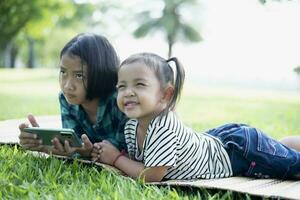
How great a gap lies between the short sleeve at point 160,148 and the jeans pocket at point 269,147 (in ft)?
1.69

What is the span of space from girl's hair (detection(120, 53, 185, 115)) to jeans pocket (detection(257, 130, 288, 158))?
523 mm

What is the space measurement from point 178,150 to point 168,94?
0.28 metres

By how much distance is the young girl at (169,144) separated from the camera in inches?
94.3

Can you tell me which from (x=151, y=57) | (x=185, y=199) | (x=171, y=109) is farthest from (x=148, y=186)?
(x=151, y=57)

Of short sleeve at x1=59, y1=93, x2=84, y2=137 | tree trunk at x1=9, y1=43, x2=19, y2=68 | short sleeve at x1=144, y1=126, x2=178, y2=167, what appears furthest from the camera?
tree trunk at x1=9, y1=43, x2=19, y2=68

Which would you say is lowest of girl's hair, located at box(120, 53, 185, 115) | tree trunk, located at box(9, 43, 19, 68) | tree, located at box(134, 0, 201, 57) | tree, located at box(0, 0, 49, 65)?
tree trunk, located at box(9, 43, 19, 68)

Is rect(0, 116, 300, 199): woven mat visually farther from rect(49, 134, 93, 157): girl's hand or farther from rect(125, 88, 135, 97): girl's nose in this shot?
rect(125, 88, 135, 97): girl's nose

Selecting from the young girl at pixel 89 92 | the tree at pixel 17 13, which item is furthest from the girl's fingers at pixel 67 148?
the tree at pixel 17 13

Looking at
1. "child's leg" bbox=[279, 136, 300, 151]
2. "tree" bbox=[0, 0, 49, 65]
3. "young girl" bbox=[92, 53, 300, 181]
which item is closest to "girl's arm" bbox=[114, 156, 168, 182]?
"young girl" bbox=[92, 53, 300, 181]

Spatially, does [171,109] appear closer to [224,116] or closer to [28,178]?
[28,178]

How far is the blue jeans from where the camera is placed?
2625mm

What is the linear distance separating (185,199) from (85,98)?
103 centimetres

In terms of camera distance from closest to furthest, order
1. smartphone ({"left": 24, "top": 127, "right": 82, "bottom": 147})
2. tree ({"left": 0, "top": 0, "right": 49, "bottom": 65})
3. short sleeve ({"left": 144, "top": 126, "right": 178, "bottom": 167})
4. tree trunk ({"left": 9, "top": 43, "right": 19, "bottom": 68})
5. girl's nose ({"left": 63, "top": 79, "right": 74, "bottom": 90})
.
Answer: short sleeve ({"left": 144, "top": 126, "right": 178, "bottom": 167}) → smartphone ({"left": 24, "top": 127, "right": 82, "bottom": 147}) → girl's nose ({"left": 63, "top": 79, "right": 74, "bottom": 90}) → tree ({"left": 0, "top": 0, "right": 49, "bottom": 65}) → tree trunk ({"left": 9, "top": 43, "right": 19, "bottom": 68})

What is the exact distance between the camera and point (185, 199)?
6.67 ft
